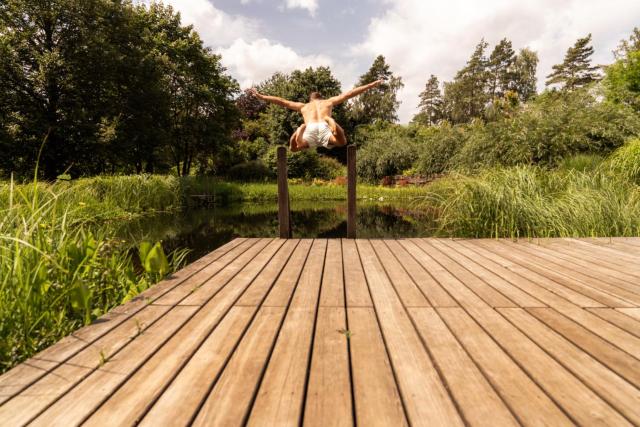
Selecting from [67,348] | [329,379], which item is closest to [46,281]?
[67,348]

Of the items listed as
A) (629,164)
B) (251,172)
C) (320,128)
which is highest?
(251,172)

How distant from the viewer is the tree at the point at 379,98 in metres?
30.7

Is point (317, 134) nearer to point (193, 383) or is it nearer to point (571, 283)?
point (571, 283)

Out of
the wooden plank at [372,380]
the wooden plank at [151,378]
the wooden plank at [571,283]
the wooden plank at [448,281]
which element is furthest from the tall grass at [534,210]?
the wooden plank at [151,378]

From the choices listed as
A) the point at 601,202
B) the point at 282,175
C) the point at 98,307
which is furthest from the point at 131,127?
the point at 601,202

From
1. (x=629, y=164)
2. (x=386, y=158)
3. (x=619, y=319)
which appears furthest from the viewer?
(x=386, y=158)

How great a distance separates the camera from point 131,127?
39.6ft

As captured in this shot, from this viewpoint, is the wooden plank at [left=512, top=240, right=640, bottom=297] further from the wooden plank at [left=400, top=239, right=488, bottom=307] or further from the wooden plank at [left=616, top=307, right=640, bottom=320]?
the wooden plank at [left=400, top=239, right=488, bottom=307]

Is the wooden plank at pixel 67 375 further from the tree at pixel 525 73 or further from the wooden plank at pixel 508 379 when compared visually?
the tree at pixel 525 73

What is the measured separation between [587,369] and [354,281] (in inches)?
45.2

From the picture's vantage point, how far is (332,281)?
1.95 metres

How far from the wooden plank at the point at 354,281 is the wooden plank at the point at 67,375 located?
974 millimetres

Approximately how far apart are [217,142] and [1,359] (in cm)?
1505

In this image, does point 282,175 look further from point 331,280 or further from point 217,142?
point 217,142
